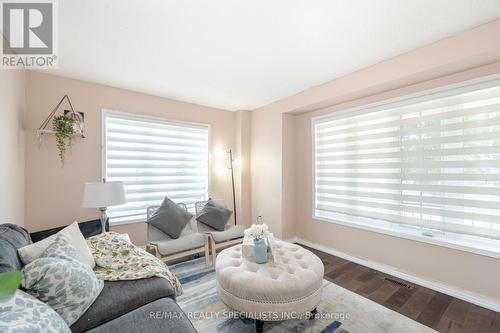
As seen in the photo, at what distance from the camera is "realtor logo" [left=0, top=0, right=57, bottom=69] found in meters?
1.71

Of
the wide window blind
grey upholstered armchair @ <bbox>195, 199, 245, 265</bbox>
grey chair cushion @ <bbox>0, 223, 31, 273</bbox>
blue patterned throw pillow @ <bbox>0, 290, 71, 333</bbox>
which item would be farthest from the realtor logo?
the wide window blind

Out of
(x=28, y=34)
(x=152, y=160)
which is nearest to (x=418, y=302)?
(x=152, y=160)

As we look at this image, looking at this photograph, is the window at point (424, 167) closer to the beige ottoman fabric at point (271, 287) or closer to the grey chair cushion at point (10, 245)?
the beige ottoman fabric at point (271, 287)

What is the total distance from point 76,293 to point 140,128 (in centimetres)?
266

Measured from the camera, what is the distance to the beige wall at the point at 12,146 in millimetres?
2010

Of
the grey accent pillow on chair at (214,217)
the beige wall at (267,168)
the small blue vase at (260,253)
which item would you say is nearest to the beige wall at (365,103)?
the beige wall at (267,168)

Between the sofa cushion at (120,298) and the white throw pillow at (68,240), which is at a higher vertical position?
the white throw pillow at (68,240)

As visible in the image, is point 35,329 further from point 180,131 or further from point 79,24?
point 180,131

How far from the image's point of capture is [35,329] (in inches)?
33.0

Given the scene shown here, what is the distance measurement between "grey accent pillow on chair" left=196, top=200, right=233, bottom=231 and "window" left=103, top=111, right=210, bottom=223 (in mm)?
653

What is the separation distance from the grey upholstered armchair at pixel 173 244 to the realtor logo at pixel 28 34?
86.2 inches

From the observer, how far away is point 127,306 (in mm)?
1445

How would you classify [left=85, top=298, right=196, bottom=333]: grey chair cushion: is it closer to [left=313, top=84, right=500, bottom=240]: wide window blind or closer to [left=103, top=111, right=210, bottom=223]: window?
[left=103, top=111, right=210, bottom=223]: window

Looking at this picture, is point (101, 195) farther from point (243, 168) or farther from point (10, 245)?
point (243, 168)
